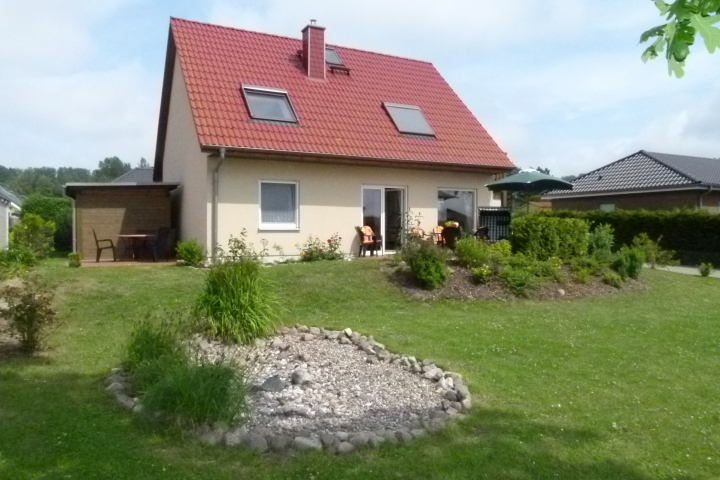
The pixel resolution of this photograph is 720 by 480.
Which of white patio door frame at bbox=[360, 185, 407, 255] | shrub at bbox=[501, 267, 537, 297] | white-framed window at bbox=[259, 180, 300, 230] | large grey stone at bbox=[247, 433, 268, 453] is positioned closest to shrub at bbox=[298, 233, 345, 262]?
white-framed window at bbox=[259, 180, 300, 230]

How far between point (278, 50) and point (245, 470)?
17323 millimetres

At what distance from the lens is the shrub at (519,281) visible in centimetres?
1309

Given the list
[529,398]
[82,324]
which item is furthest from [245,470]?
[82,324]

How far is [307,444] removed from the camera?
554 centimetres

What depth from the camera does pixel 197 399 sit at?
19.1 ft

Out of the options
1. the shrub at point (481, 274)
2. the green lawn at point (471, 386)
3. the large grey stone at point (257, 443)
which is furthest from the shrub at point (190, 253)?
the large grey stone at point (257, 443)

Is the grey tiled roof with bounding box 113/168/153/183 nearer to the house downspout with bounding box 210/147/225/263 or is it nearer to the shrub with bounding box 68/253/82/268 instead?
the shrub with bounding box 68/253/82/268

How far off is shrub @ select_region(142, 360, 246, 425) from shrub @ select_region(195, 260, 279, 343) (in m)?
2.77

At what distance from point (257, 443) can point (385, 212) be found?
1375cm

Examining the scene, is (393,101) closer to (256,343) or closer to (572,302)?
(572,302)

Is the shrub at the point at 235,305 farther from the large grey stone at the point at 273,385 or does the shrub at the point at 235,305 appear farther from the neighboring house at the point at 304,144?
the neighboring house at the point at 304,144

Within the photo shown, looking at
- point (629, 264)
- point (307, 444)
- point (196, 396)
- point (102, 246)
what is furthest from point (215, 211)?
point (307, 444)

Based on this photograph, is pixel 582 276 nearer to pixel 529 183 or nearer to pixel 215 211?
pixel 529 183

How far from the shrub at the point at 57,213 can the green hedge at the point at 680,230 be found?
62.1ft
